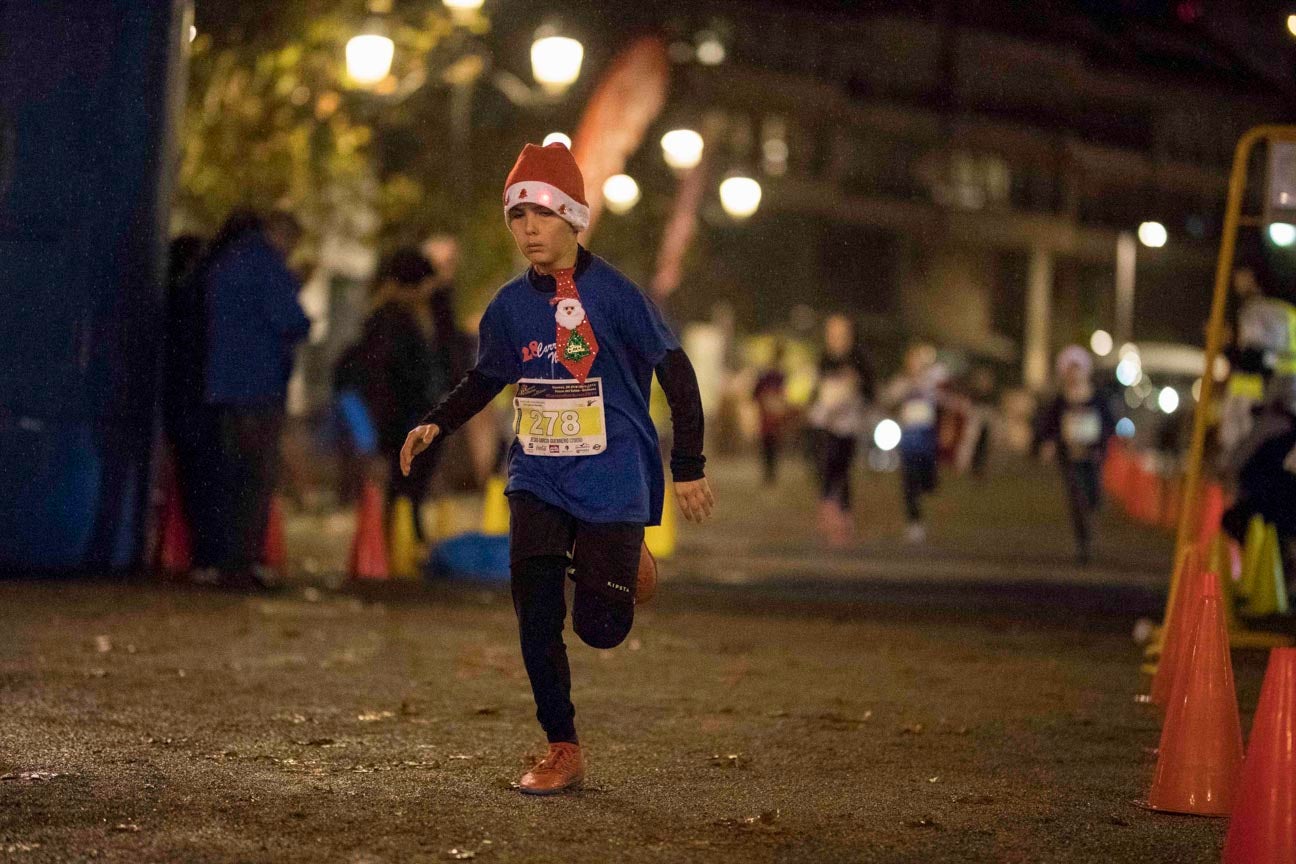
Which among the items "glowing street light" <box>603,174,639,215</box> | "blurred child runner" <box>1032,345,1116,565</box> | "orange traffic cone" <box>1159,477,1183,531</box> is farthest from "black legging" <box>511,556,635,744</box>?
"glowing street light" <box>603,174,639,215</box>

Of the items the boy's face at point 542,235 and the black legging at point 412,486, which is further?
the black legging at point 412,486

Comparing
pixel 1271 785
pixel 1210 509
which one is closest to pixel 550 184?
pixel 1271 785

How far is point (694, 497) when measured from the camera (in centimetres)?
588

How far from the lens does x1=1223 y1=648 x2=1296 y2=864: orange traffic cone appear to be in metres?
4.98

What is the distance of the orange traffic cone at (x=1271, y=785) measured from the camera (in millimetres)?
4980

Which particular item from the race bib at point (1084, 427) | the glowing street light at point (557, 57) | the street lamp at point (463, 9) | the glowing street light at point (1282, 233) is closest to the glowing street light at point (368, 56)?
the street lamp at point (463, 9)

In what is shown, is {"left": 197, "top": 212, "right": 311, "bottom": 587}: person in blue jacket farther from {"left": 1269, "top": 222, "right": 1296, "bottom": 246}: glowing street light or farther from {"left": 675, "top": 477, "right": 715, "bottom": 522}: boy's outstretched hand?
{"left": 675, "top": 477, "right": 715, "bottom": 522}: boy's outstretched hand

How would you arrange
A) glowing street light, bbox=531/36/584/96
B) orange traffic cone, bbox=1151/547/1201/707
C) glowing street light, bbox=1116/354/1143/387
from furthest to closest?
glowing street light, bbox=1116/354/1143/387 < glowing street light, bbox=531/36/584/96 < orange traffic cone, bbox=1151/547/1201/707

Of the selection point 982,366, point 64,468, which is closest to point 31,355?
point 64,468

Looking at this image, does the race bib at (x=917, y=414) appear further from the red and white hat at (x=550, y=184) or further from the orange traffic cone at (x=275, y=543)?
the red and white hat at (x=550, y=184)

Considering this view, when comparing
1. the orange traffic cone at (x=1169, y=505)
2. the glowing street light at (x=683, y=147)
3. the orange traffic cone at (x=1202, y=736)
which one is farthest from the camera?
the glowing street light at (x=683, y=147)

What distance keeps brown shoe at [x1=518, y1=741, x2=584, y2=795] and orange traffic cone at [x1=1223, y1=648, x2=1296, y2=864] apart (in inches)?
71.1

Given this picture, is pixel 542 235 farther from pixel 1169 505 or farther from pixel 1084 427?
pixel 1169 505

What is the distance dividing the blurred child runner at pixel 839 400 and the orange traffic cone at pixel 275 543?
5348 mm
